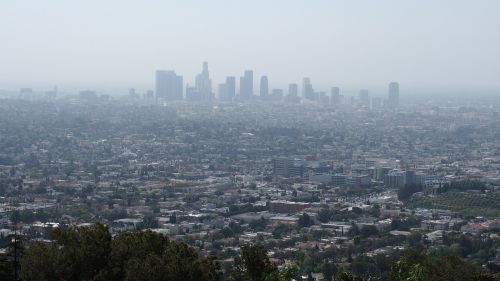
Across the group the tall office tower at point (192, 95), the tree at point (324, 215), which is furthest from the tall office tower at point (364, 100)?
the tree at point (324, 215)

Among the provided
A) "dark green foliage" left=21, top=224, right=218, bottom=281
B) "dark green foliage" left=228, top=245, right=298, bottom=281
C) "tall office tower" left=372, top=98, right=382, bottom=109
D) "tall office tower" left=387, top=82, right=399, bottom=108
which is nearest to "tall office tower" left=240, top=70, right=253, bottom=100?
"tall office tower" left=372, top=98, right=382, bottom=109

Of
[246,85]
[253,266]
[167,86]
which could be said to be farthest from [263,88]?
[253,266]

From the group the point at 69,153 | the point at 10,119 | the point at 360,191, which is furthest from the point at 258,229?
the point at 10,119

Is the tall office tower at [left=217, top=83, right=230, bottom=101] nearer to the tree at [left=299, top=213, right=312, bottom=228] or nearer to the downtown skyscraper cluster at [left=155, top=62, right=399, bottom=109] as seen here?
the downtown skyscraper cluster at [left=155, top=62, right=399, bottom=109]

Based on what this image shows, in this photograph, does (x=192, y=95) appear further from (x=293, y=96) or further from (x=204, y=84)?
(x=293, y=96)

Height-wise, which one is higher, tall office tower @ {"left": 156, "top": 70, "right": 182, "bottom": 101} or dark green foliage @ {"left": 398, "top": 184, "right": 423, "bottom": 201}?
tall office tower @ {"left": 156, "top": 70, "right": 182, "bottom": 101}

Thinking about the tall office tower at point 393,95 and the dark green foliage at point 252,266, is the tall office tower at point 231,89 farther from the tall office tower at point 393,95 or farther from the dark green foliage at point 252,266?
the dark green foliage at point 252,266

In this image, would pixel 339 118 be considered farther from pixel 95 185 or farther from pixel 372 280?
pixel 372 280
